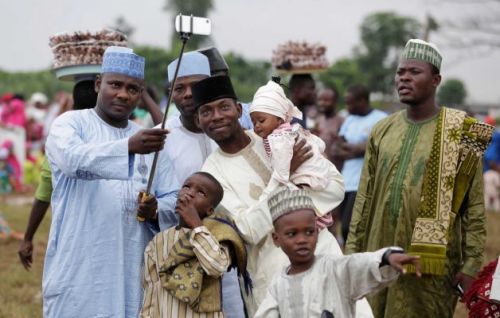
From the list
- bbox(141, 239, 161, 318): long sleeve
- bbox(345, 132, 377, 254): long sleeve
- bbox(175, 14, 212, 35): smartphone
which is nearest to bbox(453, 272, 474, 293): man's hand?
bbox(345, 132, 377, 254): long sleeve

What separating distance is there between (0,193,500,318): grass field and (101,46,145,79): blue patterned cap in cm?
371

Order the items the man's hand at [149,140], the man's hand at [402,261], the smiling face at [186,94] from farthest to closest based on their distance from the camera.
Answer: the smiling face at [186,94] < the man's hand at [149,140] < the man's hand at [402,261]

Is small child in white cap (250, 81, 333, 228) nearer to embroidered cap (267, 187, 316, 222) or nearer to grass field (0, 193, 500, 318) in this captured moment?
embroidered cap (267, 187, 316, 222)

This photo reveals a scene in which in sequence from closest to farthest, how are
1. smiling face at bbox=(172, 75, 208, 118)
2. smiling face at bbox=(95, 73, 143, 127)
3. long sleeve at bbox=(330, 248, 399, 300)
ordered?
long sleeve at bbox=(330, 248, 399, 300) → smiling face at bbox=(95, 73, 143, 127) → smiling face at bbox=(172, 75, 208, 118)

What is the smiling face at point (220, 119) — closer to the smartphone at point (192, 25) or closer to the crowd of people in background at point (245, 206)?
the crowd of people in background at point (245, 206)

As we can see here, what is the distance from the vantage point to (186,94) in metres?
5.81

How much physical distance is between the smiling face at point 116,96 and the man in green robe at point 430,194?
161 centimetres

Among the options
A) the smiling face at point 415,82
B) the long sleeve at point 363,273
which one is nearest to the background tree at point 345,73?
the smiling face at point 415,82

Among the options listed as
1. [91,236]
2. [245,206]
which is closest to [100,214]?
[91,236]

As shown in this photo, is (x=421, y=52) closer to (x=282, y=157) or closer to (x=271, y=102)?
(x=271, y=102)

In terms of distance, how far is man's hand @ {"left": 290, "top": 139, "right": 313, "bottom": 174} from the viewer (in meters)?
5.19

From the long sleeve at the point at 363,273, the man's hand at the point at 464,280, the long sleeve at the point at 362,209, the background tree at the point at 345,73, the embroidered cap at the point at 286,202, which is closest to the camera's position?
the long sleeve at the point at 363,273

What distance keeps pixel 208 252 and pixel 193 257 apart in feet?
0.52

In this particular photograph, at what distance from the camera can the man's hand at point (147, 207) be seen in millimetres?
5090
